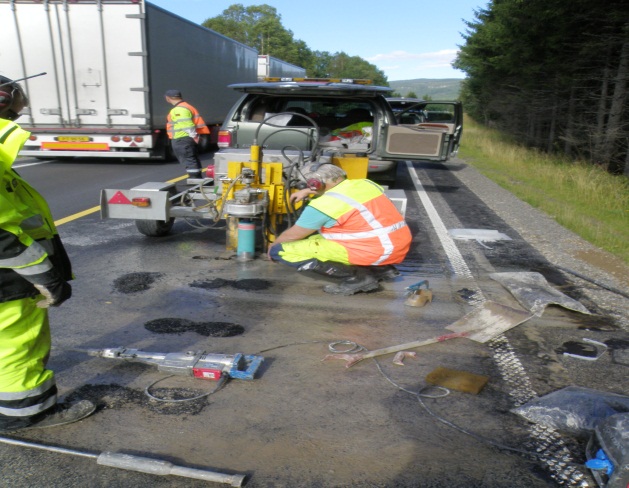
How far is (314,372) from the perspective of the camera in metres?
3.34

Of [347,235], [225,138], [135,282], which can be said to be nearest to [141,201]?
[135,282]

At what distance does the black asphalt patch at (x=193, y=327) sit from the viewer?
12.6ft

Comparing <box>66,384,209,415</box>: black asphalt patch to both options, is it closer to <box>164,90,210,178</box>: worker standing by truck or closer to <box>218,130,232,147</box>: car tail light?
<box>218,130,232,147</box>: car tail light

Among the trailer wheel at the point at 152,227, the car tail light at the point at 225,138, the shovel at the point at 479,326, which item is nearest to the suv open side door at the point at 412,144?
the car tail light at the point at 225,138

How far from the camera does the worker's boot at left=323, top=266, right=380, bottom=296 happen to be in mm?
4762

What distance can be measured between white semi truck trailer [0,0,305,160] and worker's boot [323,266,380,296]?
8.96 m

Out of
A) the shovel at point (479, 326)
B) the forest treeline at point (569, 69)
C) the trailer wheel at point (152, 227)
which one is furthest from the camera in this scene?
the forest treeline at point (569, 69)

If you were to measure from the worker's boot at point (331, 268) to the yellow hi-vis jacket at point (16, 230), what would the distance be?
8.87 feet

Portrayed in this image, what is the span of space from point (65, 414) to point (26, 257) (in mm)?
913

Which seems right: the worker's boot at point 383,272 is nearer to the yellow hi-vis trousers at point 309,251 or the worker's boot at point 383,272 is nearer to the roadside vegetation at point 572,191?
the yellow hi-vis trousers at point 309,251

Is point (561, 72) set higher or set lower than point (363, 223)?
higher

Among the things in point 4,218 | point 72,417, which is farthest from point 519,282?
point 4,218

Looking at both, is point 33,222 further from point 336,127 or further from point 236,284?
point 336,127

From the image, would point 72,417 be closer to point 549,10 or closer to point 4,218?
point 4,218
